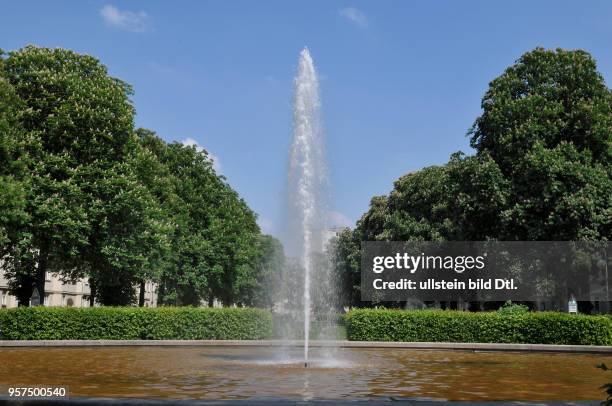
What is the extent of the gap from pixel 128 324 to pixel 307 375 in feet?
Answer: 59.9

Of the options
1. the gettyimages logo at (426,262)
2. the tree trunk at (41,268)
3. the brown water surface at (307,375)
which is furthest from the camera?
the gettyimages logo at (426,262)

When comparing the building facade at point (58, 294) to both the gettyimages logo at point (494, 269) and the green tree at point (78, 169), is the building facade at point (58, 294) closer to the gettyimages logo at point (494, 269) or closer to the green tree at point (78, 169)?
the gettyimages logo at point (494, 269)

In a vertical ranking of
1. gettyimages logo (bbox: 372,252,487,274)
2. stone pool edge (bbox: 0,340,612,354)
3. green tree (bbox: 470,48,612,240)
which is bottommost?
stone pool edge (bbox: 0,340,612,354)

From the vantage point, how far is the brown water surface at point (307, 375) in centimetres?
1430

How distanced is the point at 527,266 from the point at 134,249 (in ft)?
84.5

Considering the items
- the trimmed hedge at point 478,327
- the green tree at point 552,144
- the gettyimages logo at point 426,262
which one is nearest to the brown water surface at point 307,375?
the trimmed hedge at point 478,327

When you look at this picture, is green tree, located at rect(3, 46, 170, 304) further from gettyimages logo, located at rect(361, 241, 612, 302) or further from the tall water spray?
gettyimages logo, located at rect(361, 241, 612, 302)

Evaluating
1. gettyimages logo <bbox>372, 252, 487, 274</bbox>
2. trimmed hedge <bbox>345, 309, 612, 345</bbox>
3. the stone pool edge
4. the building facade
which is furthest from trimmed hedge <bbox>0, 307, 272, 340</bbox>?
the building facade

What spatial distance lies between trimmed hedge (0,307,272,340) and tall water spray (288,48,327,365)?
9.89 m

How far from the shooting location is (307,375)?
1812 cm

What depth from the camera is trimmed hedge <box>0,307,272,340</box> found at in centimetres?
3212

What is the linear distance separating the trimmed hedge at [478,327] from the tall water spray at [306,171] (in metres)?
8.23

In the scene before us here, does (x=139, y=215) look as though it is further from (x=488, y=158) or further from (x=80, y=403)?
(x=80, y=403)

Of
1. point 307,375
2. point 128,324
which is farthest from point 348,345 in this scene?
point 307,375
